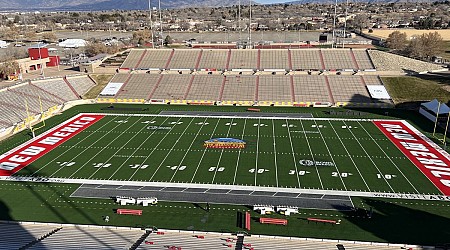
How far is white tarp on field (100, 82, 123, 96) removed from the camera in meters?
59.5

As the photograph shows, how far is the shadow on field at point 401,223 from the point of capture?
22.2 metres

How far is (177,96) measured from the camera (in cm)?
5869

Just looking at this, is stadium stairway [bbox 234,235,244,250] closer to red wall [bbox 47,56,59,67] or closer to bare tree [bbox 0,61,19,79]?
bare tree [bbox 0,61,19,79]

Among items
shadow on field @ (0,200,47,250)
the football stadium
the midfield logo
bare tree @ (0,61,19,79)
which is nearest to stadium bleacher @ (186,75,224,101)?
the football stadium

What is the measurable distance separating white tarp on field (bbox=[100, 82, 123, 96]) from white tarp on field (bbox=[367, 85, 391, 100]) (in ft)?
133

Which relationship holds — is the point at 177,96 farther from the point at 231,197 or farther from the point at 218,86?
the point at 231,197

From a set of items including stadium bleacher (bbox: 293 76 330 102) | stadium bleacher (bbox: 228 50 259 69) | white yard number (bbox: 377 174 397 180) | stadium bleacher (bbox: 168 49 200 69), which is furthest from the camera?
stadium bleacher (bbox: 168 49 200 69)

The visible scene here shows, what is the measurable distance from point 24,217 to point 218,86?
133 ft

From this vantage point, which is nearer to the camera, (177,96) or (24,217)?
(24,217)

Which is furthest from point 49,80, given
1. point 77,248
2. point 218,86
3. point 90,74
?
point 77,248

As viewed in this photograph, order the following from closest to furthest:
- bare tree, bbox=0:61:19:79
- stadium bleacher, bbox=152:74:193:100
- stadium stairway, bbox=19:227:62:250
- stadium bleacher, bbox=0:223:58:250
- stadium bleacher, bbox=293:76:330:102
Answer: stadium stairway, bbox=19:227:62:250 < stadium bleacher, bbox=0:223:58:250 < stadium bleacher, bbox=293:76:330:102 < stadium bleacher, bbox=152:74:193:100 < bare tree, bbox=0:61:19:79

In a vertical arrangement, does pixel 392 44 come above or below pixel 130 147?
above

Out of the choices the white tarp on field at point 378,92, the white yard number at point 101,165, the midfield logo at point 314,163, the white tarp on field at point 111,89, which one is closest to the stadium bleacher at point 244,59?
the white tarp on field at point 111,89

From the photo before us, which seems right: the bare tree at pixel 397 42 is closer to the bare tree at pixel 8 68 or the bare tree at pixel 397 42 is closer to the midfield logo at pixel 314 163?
the midfield logo at pixel 314 163
